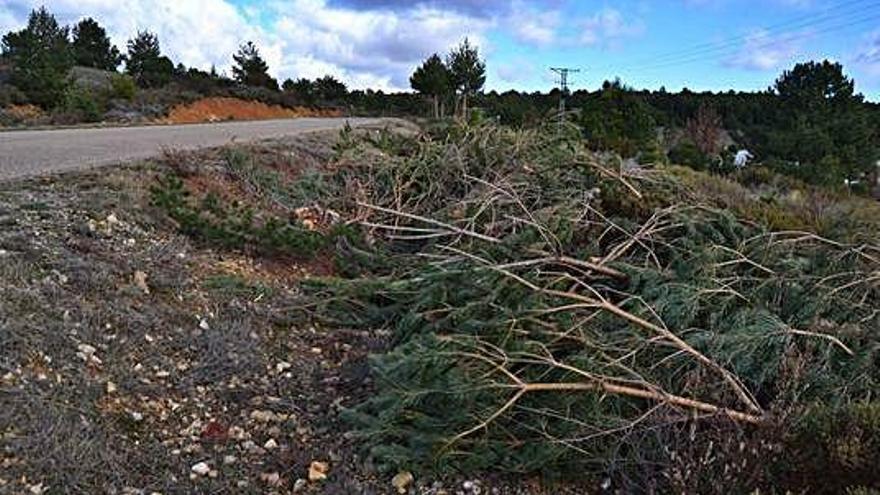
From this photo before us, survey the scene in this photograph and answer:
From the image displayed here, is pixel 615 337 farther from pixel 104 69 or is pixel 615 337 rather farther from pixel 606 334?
pixel 104 69

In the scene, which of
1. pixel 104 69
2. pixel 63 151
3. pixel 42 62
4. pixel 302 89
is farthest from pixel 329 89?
pixel 63 151

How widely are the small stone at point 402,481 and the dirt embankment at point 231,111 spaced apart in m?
23.2

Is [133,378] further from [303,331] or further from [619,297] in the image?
[619,297]

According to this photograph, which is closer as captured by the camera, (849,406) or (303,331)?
(849,406)

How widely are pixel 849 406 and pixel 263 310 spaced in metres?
3.21

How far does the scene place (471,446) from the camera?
129 inches

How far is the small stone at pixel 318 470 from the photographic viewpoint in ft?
10.5

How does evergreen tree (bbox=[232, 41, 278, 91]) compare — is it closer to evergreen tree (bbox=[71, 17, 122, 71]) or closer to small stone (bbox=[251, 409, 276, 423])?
evergreen tree (bbox=[71, 17, 122, 71])

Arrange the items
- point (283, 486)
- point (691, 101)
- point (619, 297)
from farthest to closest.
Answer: point (691, 101), point (619, 297), point (283, 486)

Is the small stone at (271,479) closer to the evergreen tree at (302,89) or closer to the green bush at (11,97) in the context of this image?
the green bush at (11,97)

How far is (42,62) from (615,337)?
87.7ft

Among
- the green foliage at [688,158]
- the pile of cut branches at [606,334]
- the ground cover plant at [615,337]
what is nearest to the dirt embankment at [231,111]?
the green foliage at [688,158]

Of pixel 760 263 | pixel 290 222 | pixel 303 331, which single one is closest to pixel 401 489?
pixel 303 331

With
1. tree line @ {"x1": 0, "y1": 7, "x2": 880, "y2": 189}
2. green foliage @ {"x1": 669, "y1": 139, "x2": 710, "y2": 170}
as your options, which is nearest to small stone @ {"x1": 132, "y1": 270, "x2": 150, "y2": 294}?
tree line @ {"x1": 0, "y1": 7, "x2": 880, "y2": 189}
